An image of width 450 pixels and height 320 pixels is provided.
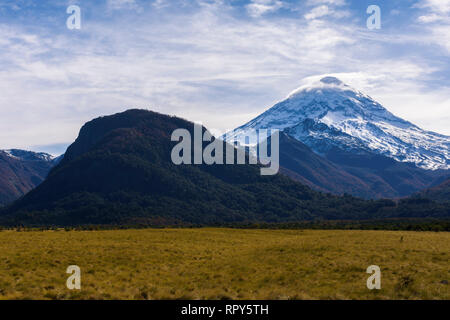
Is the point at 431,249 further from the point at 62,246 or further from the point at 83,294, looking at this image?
the point at 62,246

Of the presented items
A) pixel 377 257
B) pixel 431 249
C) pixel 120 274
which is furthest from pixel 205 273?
pixel 431 249

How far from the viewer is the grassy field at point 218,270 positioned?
Result: 2947 centimetres

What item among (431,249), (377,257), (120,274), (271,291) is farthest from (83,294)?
(431,249)

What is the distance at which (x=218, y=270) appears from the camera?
39.9m

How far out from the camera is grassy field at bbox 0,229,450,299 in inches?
1160

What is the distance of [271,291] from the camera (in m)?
30.2

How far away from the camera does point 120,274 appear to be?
36844mm

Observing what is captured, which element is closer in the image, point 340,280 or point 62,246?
point 340,280

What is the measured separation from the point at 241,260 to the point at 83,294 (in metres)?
20.6

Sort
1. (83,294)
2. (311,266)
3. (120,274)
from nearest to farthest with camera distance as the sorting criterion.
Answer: (83,294) → (120,274) → (311,266)
